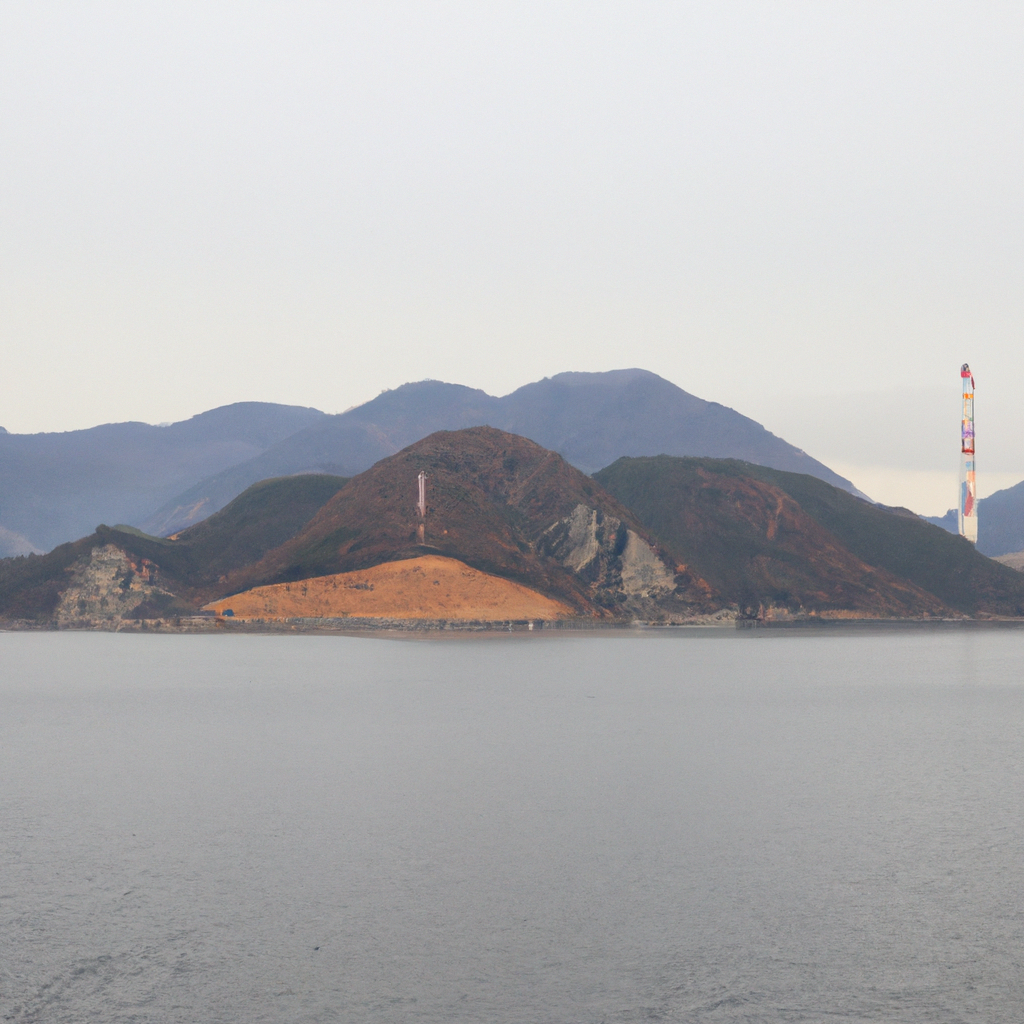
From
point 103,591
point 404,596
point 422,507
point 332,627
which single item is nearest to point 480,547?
point 422,507

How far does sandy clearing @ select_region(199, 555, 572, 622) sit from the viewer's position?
16450 cm

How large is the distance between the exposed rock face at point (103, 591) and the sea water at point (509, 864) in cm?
12592

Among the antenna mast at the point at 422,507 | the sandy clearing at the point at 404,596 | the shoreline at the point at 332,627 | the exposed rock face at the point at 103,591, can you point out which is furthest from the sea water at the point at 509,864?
the exposed rock face at the point at 103,591

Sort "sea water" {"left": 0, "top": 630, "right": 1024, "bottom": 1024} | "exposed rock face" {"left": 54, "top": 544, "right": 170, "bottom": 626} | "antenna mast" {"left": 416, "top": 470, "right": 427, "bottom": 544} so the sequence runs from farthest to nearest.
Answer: "antenna mast" {"left": 416, "top": 470, "right": 427, "bottom": 544} < "exposed rock face" {"left": 54, "top": 544, "right": 170, "bottom": 626} < "sea water" {"left": 0, "top": 630, "right": 1024, "bottom": 1024}

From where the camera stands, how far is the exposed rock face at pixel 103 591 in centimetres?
17975

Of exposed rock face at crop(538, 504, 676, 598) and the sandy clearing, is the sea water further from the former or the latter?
exposed rock face at crop(538, 504, 676, 598)

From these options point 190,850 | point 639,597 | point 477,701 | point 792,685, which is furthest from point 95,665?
point 639,597

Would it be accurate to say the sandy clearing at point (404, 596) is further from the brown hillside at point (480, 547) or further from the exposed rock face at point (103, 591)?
the exposed rock face at point (103, 591)

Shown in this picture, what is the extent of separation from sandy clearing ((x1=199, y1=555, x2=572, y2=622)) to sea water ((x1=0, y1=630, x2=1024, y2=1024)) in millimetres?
102270

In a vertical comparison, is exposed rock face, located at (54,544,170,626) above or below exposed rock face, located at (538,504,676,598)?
below

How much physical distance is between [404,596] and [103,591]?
53.7m

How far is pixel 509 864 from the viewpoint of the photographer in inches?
1024

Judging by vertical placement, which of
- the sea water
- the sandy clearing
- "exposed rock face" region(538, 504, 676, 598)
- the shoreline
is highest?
"exposed rock face" region(538, 504, 676, 598)

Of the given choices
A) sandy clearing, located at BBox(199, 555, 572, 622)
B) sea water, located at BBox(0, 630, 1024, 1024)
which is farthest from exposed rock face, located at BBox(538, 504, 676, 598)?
sea water, located at BBox(0, 630, 1024, 1024)
